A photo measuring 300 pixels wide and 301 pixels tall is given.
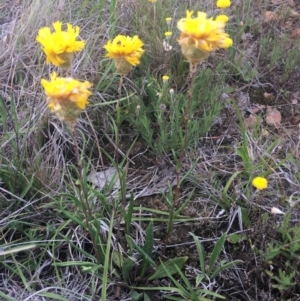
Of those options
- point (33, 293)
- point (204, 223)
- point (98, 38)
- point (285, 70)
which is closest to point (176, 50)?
point (98, 38)

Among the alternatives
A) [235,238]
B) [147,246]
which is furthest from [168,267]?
[235,238]

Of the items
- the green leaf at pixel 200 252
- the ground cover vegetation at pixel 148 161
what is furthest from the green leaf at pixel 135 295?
the green leaf at pixel 200 252

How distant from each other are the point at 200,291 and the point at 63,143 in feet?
2.33

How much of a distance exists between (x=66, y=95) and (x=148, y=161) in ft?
2.50

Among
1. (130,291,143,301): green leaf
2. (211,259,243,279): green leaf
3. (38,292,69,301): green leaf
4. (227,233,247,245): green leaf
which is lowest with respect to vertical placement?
(130,291,143,301): green leaf

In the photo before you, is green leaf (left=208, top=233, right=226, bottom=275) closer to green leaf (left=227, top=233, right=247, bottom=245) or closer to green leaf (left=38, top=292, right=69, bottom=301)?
green leaf (left=227, top=233, right=247, bottom=245)

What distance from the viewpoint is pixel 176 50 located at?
6.03ft

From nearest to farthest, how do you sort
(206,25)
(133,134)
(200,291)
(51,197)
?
(206,25) → (200,291) → (51,197) → (133,134)

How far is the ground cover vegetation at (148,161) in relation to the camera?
113 cm

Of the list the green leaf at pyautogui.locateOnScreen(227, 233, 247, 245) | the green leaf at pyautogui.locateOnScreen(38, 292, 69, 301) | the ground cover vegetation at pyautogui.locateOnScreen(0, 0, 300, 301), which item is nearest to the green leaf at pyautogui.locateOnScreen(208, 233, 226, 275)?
the ground cover vegetation at pyautogui.locateOnScreen(0, 0, 300, 301)

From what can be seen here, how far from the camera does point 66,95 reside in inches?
32.0

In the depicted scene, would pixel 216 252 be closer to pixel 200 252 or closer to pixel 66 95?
pixel 200 252

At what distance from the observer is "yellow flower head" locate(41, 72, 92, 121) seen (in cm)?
81

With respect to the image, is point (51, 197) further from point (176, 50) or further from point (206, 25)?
point (176, 50)
